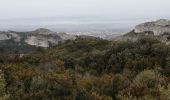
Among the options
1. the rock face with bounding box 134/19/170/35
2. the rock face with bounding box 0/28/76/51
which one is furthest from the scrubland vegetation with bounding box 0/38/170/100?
the rock face with bounding box 0/28/76/51

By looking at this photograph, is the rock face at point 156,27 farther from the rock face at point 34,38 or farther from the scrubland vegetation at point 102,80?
the scrubland vegetation at point 102,80

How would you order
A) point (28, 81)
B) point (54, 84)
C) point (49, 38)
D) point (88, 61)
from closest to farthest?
point (54, 84) < point (28, 81) < point (88, 61) < point (49, 38)

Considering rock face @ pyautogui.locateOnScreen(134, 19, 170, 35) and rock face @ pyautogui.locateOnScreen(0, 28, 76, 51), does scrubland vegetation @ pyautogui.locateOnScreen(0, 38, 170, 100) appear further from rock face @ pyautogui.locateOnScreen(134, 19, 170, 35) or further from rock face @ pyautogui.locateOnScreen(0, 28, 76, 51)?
rock face @ pyautogui.locateOnScreen(0, 28, 76, 51)

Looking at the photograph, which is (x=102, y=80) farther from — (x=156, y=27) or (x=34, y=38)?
(x=34, y=38)

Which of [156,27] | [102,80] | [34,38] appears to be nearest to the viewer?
[102,80]

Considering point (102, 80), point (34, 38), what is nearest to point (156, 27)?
point (34, 38)

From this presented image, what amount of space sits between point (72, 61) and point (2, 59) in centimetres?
601

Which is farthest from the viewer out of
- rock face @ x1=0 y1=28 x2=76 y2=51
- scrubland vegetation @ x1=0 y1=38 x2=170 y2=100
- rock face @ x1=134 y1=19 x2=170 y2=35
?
rock face @ x1=0 y1=28 x2=76 y2=51

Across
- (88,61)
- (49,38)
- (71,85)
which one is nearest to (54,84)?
(71,85)

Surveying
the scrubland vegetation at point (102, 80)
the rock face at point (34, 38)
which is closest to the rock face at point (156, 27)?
the rock face at point (34, 38)

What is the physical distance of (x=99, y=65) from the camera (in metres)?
28.2

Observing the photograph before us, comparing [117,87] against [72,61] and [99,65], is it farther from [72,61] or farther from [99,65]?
[72,61]

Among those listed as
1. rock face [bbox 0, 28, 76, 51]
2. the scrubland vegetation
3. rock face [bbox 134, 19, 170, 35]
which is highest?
the scrubland vegetation

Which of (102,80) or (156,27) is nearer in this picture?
(102,80)
